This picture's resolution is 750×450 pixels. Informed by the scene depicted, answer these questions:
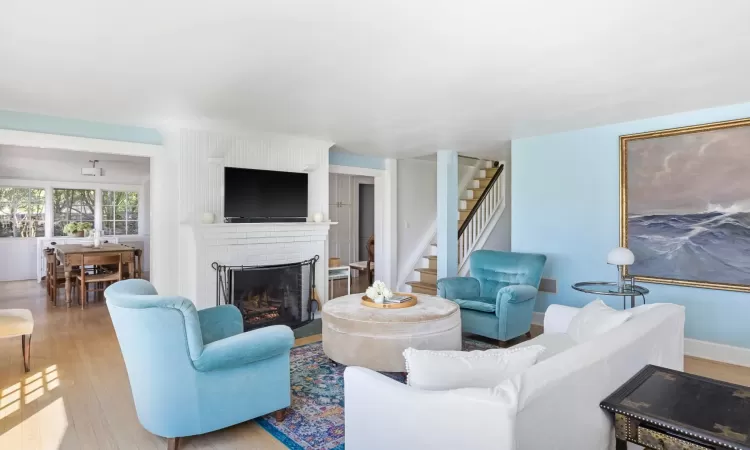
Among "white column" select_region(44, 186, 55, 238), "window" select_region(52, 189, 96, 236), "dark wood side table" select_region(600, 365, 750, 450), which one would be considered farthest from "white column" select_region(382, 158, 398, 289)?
"white column" select_region(44, 186, 55, 238)

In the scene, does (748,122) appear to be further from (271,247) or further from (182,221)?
(182,221)

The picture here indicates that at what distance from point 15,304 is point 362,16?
22.9 ft

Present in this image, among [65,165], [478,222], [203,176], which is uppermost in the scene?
[65,165]

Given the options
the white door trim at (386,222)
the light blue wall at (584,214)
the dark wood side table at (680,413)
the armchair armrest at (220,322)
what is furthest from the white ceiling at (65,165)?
the dark wood side table at (680,413)

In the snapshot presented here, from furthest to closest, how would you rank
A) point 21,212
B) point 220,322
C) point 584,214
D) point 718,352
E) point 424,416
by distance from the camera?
point 21,212 → point 584,214 → point 718,352 → point 220,322 → point 424,416

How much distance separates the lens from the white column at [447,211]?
6.11 m

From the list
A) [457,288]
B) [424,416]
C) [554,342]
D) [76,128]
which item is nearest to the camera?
[424,416]

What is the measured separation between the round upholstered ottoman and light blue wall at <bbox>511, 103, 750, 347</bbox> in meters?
2.05

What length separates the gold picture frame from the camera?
3814 mm

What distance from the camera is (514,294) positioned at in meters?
4.04

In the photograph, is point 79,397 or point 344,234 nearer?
point 79,397

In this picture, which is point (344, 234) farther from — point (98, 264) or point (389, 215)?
point (98, 264)

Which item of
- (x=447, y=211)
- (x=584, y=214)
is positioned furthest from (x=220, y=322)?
(x=584, y=214)

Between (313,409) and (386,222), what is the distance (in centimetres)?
455
